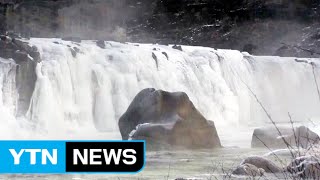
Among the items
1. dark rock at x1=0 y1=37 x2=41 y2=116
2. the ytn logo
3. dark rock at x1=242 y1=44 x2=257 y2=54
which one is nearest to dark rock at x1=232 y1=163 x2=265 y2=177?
the ytn logo

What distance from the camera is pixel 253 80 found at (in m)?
40.3

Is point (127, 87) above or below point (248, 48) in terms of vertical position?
above

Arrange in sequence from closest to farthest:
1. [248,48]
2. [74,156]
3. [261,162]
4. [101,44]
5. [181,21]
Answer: [74,156] < [261,162] < [101,44] < [248,48] < [181,21]

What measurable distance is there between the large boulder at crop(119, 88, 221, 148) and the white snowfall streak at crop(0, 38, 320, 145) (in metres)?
5.95

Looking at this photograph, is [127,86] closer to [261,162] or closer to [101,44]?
[101,44]

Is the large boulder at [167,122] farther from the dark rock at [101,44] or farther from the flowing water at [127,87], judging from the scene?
the dark rock at [101,44]

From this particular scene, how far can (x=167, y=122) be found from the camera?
14000 millimetres

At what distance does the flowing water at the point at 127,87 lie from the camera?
2412 centimetres

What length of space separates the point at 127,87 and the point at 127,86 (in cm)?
9

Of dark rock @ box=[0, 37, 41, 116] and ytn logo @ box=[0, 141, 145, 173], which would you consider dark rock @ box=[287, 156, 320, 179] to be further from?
dark rock @ box=[0, 37, 41, 116]

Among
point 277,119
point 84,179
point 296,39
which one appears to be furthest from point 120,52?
point 296,39

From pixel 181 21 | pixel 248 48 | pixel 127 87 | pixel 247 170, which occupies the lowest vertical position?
pixel 248 48

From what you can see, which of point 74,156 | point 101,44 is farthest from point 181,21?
point 74,156

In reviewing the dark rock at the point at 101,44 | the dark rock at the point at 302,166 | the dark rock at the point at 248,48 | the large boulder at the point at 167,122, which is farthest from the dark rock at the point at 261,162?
the dark rock at the point at 248,48
